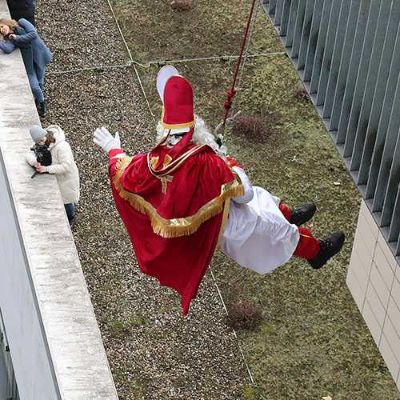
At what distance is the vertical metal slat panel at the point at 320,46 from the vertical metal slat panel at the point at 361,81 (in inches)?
23.4

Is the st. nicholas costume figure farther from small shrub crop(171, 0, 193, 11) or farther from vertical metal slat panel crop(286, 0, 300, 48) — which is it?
small shrub crop(171, 0, 193, 11)

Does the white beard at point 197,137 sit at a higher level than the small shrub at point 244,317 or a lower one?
higher

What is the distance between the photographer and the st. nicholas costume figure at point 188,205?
332 inches

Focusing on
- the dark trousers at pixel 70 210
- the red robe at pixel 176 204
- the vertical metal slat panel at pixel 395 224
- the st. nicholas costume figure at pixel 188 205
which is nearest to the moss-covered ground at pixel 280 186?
the dark trousers at pixel 70 210

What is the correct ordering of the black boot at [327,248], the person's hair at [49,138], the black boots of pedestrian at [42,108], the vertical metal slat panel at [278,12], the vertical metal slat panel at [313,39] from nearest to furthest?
the vertical metal slat panel at [313,39], the black boot at [327,248], the vertical metal slat panel at [278,12], the person's hair at [49,138], the black boots of pedestrian at [42,108]

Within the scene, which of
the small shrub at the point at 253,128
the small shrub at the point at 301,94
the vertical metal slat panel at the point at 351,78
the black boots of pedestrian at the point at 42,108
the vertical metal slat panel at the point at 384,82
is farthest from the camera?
the small shrub at the point at 301,94

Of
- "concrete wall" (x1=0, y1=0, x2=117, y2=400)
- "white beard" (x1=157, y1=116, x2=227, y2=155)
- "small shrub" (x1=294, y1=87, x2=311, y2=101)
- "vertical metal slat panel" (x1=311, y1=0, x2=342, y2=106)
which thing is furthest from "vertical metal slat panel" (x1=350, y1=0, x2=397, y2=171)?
"small shrub" (x1=294, y1=87, x2=311, y2=101)

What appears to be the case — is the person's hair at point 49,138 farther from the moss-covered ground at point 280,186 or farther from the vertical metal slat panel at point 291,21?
the moss-covered ground at point 280,186

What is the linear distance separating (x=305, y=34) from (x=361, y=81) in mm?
1067

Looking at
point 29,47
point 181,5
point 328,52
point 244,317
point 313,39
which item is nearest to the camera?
point 328,52

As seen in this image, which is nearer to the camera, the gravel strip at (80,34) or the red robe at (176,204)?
the red robe at (176,204)

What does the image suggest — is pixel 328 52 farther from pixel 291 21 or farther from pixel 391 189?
pixel 391 189

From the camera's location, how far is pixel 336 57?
8.95 meters

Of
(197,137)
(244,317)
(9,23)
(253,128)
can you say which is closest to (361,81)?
(197,137)
